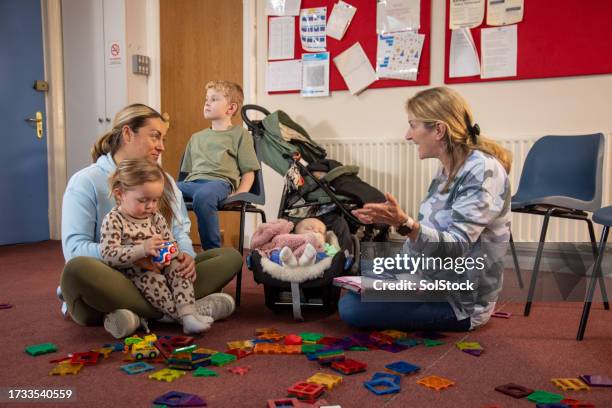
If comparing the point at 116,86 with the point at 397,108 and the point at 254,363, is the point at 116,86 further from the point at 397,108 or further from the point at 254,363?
the point at 254,363

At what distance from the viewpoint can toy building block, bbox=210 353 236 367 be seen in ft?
5.77

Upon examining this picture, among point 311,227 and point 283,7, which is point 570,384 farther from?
point 283,7

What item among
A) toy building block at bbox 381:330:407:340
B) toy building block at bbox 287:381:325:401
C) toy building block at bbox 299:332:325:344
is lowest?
toy building block at bbox 299:332:325:344

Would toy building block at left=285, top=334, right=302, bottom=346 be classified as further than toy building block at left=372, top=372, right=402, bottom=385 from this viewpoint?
Yes

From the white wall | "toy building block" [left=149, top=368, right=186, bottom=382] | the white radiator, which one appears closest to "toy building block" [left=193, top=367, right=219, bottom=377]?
"toy building block" [left=149, top=368, right=186, bottom=382]

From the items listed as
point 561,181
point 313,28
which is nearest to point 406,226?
point 561,181

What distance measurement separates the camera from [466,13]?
3.55 m

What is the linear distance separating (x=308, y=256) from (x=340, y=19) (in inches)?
85.8

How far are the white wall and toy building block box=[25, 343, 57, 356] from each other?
2456mm

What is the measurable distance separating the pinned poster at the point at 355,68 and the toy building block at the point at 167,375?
8.70 feet

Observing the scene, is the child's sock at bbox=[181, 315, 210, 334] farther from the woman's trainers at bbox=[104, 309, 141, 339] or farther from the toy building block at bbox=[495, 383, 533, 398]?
the toy building block at bbox=[495, 383, 533, 398]

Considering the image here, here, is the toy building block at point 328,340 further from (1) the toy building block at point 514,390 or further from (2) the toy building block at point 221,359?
(1) the toy building block at point 514,390

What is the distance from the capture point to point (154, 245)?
77.5 inches

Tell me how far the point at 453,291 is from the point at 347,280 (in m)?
0.38
